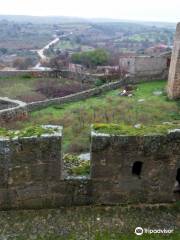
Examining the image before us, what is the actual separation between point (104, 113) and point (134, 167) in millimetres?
9812

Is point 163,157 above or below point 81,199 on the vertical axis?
above

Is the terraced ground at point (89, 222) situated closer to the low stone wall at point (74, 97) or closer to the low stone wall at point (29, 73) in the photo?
the low stone wall at point (74, 97)

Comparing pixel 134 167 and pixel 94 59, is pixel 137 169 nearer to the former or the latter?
pixel 134 167

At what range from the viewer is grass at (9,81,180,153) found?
17.4m

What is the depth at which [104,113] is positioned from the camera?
2017cm

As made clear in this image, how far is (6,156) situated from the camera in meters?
9.79

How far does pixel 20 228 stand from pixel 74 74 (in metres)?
24.9

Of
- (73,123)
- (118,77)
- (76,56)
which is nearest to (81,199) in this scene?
(73,123)

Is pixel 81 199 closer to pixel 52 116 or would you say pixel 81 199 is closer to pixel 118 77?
pixel 52 116

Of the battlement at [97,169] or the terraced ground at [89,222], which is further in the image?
the battlement at [97,169]

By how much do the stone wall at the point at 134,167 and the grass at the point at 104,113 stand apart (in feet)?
14.3

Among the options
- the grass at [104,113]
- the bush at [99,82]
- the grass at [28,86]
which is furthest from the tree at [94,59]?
the grass at [104,113]

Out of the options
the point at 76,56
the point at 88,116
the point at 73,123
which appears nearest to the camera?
the point at 73,123

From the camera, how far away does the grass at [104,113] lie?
17.4m
